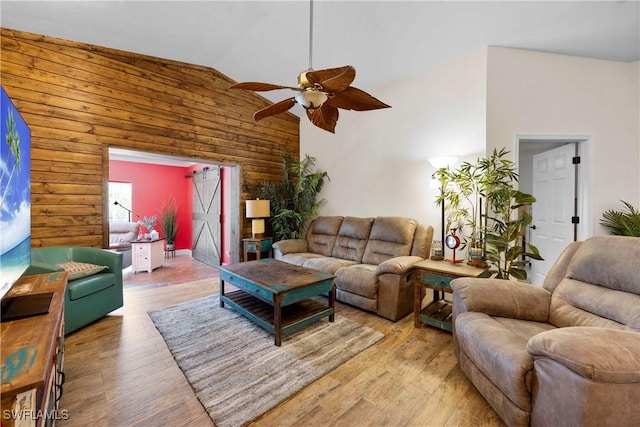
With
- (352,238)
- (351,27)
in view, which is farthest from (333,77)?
(352,238)

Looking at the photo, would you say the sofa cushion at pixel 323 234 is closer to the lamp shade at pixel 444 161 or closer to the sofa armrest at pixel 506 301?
the lamp shade at pixel 444 161

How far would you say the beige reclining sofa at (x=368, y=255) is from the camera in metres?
2.73

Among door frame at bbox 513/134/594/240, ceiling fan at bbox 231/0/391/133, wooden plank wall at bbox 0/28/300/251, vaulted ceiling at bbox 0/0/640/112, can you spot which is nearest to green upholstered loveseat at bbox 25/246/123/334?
wooden plank wall at bbox 0/28/300/251

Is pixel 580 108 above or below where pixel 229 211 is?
above

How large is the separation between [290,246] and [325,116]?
2.32 metres

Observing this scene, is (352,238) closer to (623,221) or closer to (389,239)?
(389,239)

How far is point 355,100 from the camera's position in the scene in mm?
2061

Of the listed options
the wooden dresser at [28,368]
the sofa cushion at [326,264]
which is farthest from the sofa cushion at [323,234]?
the wooden dresser at [28,368]

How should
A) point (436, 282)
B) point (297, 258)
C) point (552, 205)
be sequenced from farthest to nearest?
point (297, 258)
point (552, 205)
point (436, 282)

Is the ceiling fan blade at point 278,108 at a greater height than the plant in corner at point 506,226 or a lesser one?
greater

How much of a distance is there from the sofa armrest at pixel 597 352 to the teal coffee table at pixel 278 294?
1.66 m

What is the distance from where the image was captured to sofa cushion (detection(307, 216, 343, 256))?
13.5ft

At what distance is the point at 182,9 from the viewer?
2729mm

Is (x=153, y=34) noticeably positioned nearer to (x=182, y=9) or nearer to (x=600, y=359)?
(x=182, y=9)
